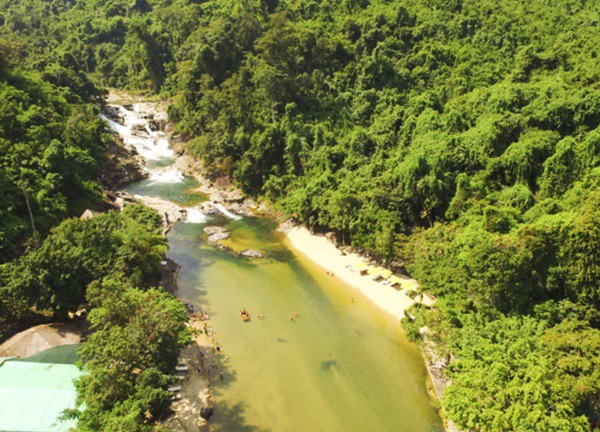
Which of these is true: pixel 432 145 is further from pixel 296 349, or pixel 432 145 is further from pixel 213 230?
pixel 213 230

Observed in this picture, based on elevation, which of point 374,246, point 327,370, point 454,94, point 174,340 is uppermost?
point 454,94

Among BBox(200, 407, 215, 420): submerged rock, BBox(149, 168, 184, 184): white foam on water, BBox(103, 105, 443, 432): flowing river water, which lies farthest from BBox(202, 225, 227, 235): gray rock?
BBox(200, 407, 215, 420): submerged rock

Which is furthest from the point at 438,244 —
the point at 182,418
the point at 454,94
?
the point at 454,94

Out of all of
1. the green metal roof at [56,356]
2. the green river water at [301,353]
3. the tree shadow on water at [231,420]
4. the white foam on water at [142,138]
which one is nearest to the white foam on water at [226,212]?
the green river water at [301,353]

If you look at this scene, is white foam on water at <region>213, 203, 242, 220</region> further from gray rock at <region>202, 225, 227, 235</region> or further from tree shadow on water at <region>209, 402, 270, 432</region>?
tree shadow on water at <region>209, 402, 270, 432</region>

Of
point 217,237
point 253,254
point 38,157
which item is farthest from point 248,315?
point 38,157

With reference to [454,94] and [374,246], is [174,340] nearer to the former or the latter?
[374,246]
